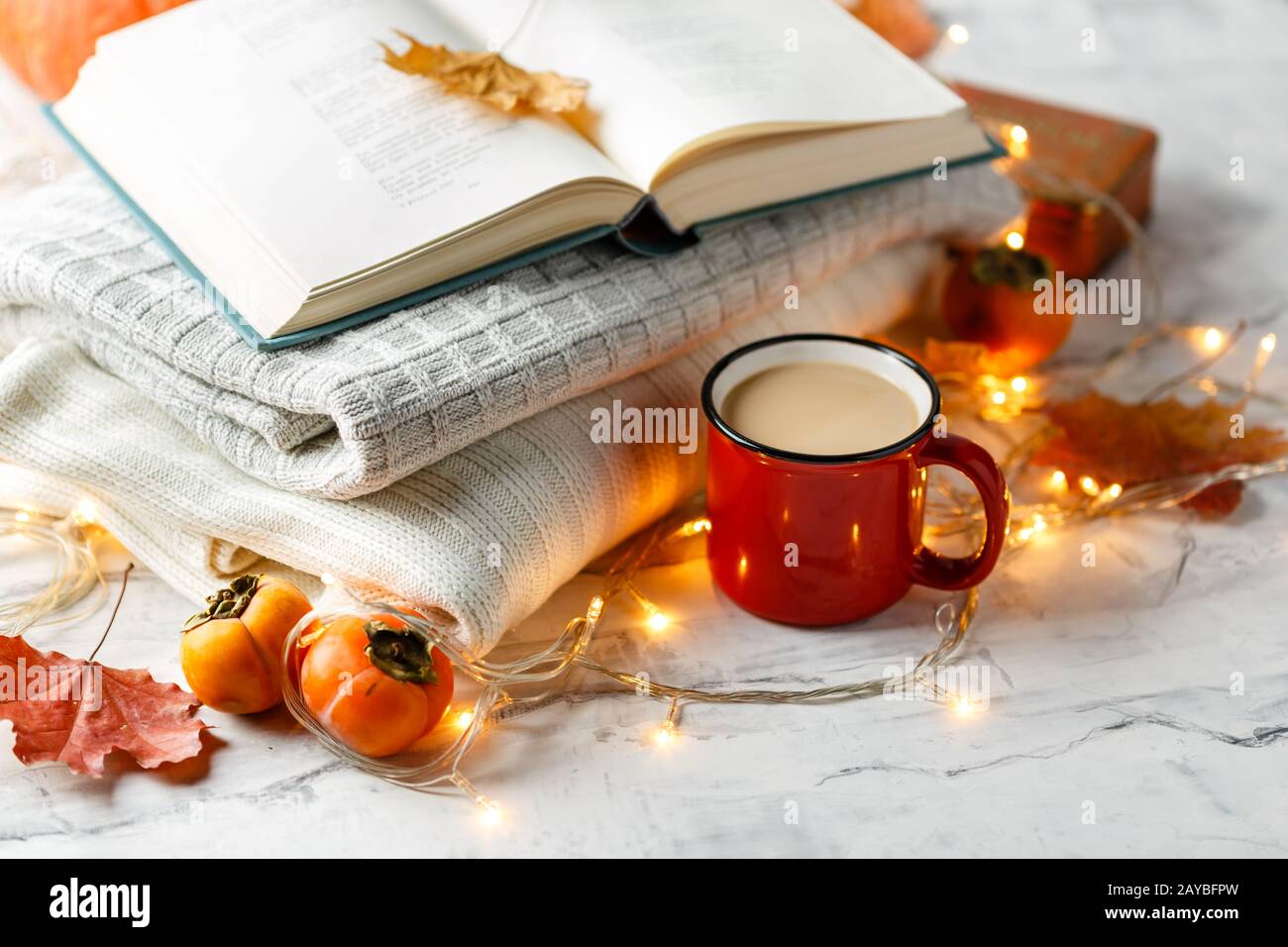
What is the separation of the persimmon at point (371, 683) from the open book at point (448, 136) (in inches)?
6.8

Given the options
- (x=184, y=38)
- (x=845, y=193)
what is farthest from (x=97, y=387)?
(x=845, y=193)

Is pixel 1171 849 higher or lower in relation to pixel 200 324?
lower

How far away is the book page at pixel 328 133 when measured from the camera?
786mm

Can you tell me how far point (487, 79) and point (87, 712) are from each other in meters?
0.45

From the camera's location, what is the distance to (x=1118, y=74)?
4.79ft

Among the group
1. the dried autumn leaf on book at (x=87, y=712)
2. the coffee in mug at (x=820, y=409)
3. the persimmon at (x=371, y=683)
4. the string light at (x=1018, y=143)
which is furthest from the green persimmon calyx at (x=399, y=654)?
the string light at (x=1018, y=143)

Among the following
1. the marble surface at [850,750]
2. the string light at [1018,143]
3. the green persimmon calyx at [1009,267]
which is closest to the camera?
the marble surface at [850,750]

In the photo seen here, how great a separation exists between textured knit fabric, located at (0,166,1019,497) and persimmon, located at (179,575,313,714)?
0.23 ft

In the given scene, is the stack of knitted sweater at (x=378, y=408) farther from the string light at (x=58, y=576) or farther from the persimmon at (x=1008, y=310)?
the persimmon at (x=1008, y=310)

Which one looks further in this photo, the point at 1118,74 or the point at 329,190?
the point at 1118,74

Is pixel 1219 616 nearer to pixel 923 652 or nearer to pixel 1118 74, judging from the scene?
pixel 923 652

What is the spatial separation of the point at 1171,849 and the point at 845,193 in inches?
18.8

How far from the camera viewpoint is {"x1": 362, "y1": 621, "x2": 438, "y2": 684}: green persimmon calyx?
71cm

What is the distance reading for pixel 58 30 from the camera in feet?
3.53
